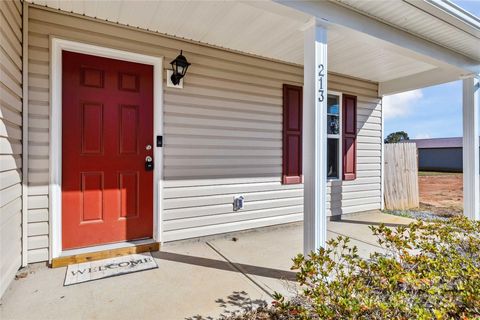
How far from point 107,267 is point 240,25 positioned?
2775 millimetres

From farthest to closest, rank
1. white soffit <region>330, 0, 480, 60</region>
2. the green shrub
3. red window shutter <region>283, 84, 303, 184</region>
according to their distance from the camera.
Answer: red window shutter <region>283, 84, 303, 184</region>, white soffit <region>330, 0, 480, 60</region>, the green shrub

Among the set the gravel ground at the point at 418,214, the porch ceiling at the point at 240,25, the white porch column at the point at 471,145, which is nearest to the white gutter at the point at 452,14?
the porch ceiling at the point at 240,25

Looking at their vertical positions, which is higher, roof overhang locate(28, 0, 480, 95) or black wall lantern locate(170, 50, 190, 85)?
roof overhang locate(28, 0, 480, 95)

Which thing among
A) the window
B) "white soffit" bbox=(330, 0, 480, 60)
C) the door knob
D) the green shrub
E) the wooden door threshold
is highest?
"white soffit" bbox=(330, 0, 480, 60)

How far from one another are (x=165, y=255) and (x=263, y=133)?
2.02m

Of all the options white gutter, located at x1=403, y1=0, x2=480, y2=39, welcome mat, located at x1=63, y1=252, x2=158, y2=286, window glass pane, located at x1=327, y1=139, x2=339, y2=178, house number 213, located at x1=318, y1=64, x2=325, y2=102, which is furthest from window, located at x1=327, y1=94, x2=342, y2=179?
welcome mat, located at x1=63, y1=252, x2=158, y2=286

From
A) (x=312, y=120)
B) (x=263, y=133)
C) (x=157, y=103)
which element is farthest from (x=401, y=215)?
(x=157, y=103)

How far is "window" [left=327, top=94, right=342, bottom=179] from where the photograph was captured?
461cm

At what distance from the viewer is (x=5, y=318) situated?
1.76m

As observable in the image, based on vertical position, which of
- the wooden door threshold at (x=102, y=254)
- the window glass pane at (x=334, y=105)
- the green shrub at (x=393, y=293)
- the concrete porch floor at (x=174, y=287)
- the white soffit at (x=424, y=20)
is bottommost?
the concrete porch floor at (x=174, y=287)

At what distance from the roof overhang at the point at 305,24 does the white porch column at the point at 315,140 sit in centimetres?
23

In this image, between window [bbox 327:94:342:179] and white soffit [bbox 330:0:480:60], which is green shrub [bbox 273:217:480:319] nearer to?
white soffit [bbox 330:0:480:60]

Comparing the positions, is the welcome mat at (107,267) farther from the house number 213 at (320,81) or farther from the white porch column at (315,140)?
the house number 213 at (320,81)

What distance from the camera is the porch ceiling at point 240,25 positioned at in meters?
2.43
